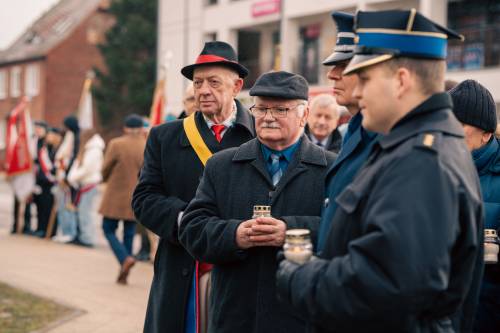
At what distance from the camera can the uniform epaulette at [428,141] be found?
2.50 metres

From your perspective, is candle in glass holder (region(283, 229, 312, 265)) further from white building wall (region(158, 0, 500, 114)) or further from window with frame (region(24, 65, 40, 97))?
window with frame (region(24, 65, 40, 97))

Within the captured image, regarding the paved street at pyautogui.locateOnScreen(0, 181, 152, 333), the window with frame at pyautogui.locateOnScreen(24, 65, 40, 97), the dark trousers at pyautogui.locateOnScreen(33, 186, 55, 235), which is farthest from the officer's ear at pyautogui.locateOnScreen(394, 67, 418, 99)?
the window with frame at pyautogui.locateOnScreen(24, 65, 40, 97)

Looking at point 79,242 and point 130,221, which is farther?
point 79,242

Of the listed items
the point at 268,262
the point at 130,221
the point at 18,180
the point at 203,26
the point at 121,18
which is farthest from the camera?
the point at 121,18

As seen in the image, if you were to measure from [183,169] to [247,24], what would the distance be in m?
28.9

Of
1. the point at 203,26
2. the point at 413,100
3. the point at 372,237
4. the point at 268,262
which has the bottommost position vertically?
the point at 268,262

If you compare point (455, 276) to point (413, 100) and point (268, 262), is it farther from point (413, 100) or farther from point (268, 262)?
point (268, 262)

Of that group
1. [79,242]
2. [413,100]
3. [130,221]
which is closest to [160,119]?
[130,221]

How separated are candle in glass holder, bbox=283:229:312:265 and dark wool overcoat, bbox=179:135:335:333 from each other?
1.01 m

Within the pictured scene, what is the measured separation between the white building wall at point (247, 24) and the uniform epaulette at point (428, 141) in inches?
890

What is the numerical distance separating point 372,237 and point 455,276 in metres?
0.42

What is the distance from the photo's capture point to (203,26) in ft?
116

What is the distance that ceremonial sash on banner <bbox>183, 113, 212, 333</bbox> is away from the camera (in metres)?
4.72

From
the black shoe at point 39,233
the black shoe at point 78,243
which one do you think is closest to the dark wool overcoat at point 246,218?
the black shoe at point 78,243
